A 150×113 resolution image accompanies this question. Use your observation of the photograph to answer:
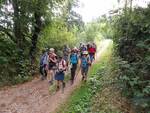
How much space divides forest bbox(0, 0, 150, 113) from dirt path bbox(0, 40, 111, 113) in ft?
1.91

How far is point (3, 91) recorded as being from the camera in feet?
55.5

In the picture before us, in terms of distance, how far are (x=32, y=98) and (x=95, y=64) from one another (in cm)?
941

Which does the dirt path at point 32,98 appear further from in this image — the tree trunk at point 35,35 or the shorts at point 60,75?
the tree trunk at point 35,35

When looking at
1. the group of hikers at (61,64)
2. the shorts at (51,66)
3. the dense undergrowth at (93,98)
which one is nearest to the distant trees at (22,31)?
the group of hikers at (61,64)

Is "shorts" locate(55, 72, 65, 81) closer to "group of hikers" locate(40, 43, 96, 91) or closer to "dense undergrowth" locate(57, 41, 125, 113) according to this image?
"group of hikers" locate(40, 43, 96, 91)

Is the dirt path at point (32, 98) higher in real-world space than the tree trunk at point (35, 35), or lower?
lower

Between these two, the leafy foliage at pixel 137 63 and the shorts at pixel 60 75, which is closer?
the leafy foliage at pixel 137 63

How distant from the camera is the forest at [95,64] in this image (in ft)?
38.4

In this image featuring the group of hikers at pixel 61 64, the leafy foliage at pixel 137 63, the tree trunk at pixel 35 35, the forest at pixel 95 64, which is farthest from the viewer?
the tree trunk at pixel 35 35

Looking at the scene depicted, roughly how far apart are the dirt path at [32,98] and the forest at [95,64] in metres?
0.58

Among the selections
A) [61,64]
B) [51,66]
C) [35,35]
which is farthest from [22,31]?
[61,64]

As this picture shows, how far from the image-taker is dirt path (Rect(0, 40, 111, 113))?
13234 millimetres

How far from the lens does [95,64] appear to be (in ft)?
76.9

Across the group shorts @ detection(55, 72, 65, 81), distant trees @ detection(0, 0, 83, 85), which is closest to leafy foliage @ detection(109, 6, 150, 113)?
shorts @ detection(55, 72, 65, 81)
